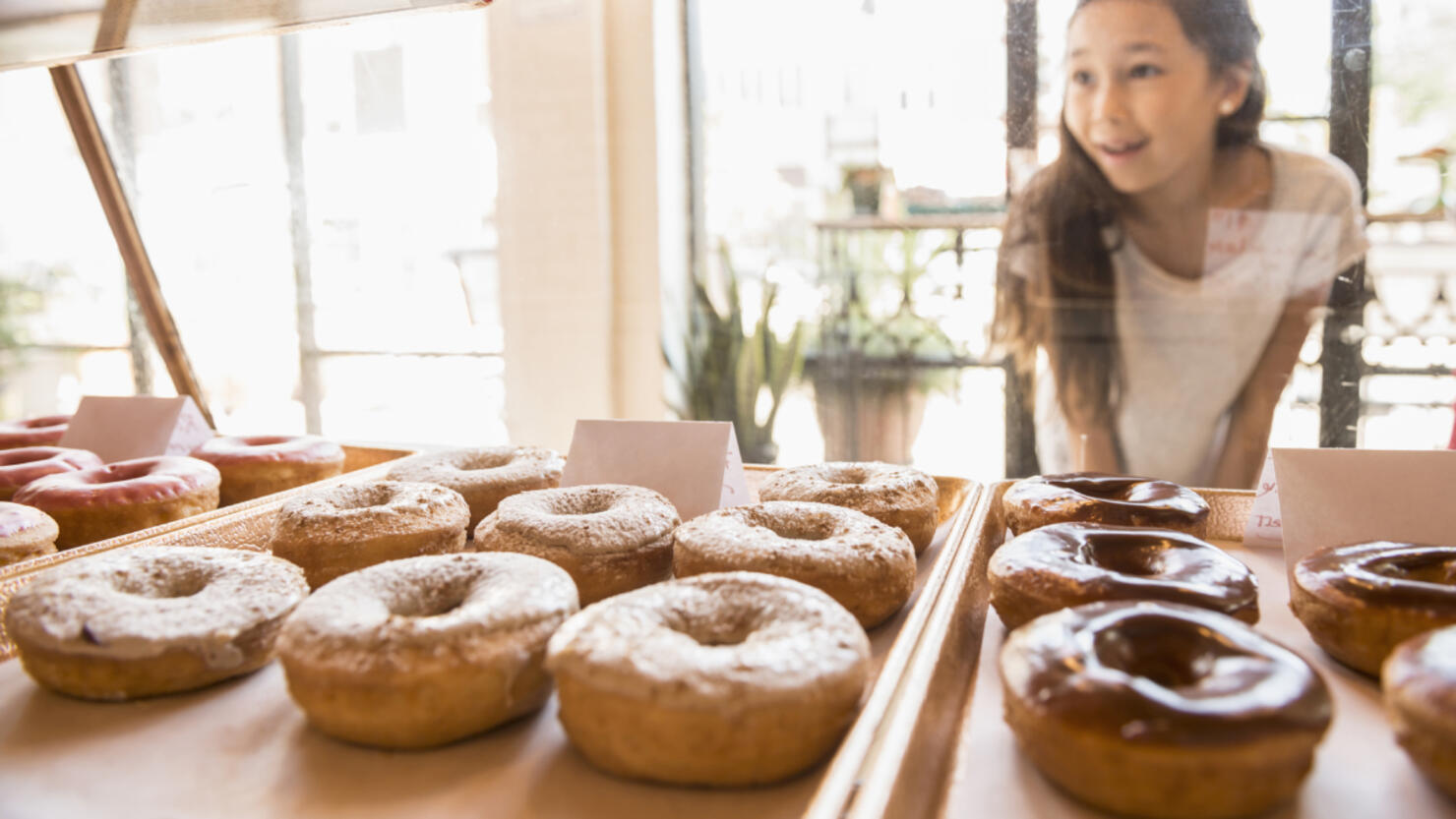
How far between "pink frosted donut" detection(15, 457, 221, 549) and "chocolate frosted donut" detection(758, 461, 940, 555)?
91 centimetres

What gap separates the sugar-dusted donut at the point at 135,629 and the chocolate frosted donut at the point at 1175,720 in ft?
2.43

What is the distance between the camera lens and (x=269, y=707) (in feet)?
2.80

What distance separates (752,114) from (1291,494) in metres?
2.53

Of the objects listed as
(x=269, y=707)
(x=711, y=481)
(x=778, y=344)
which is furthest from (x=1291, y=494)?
(x=778, y=344)

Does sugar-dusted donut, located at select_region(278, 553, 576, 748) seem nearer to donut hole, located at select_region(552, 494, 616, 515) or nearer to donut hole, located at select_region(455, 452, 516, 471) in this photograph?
donut hole, located at select_region(552, 494, 616, 515)

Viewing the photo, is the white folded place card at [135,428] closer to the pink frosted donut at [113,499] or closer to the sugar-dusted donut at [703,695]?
the pink frosted donut at [113,499]

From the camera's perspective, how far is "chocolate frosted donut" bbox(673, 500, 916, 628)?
→ 98cm

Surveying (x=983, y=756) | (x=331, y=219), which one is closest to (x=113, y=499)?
(x=983, y=756)

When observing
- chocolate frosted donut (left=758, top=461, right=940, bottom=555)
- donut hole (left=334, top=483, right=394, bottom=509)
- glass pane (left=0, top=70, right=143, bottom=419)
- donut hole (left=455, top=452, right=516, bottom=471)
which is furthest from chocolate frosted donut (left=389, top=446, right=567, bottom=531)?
glass pane (left=0, top=70, right=143, bottom=419)

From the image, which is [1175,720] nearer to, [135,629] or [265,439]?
[135,629]

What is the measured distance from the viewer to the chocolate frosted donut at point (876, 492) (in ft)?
4.00

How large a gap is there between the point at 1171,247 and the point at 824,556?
2.00m

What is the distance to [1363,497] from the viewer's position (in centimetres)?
104

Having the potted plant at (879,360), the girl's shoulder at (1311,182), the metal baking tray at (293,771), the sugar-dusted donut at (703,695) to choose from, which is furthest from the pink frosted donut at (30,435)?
the girl's shoulder at (1311,182)
